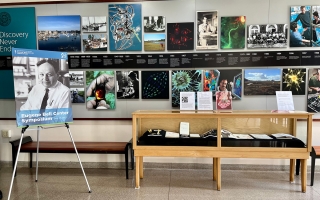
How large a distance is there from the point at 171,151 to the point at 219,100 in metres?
1.07

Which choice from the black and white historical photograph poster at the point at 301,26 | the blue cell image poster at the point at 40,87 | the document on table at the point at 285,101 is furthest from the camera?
the black and white historical photograph poster at the point at 301,26

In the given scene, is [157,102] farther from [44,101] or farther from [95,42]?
[44,101]

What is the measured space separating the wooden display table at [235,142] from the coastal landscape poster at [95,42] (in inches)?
57.2

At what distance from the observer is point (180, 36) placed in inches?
140

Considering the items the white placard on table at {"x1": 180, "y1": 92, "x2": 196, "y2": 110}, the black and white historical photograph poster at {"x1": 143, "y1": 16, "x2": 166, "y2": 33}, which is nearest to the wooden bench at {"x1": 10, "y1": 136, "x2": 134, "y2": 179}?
the white placard on table at {"x1": 180, "y1": 92, "x2": 196, "y2": 110}

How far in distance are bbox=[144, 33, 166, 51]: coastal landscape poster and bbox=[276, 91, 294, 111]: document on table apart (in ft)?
6.36

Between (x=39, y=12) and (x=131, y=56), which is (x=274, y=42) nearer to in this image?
(x=131, y=56)

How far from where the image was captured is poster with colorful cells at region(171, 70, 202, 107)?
11.7 feet

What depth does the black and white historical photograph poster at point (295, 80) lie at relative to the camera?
11.3 feet

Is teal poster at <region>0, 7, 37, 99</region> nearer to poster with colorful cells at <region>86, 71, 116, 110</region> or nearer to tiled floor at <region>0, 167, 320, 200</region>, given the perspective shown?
poster with colorful cells at <region>86, 71, 116, 110</region>

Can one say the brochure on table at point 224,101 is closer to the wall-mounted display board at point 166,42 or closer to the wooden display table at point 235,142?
the wooden display table at point 235,142

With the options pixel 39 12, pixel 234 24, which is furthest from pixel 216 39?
pixel 39 12

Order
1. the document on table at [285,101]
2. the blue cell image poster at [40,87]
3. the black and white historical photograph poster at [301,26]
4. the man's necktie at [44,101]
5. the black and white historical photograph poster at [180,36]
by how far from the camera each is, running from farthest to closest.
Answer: the black and white historical photograph poster at [180,36] → the black and white historical photograph poster at [301,26] → the document on table at [285,101] → the man's necktie at [44,101] → the blue cell image poster at [40,87]

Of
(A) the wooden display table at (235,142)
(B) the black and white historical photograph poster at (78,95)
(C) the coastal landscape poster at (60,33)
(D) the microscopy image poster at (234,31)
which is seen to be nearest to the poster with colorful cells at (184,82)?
(A) the wooden display table at (235,142)
